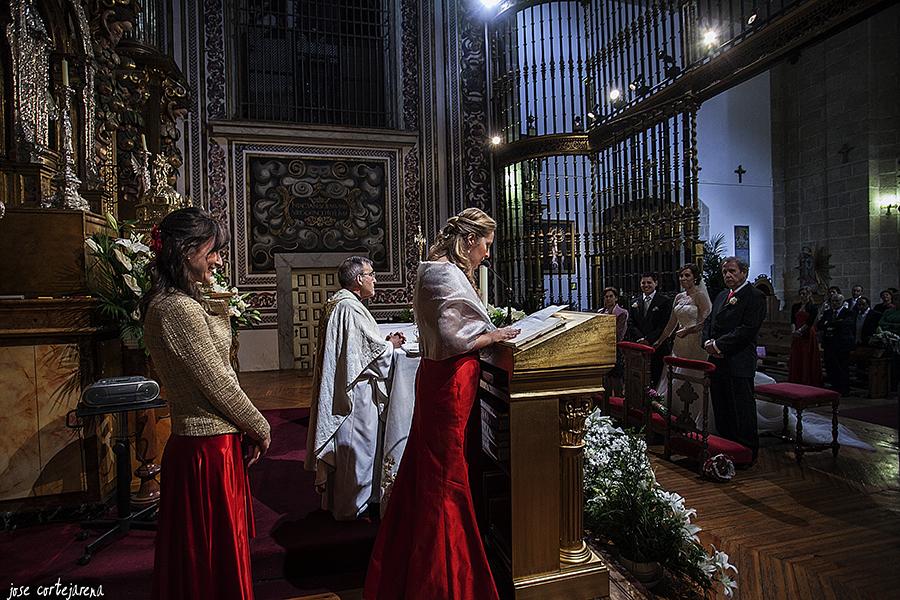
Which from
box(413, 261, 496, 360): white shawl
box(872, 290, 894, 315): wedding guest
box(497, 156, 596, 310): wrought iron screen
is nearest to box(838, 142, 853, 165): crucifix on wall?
box(872, 290, 894, 315): wedding guest

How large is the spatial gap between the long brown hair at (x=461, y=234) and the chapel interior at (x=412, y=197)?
72 centimetres

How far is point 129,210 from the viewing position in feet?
19.8

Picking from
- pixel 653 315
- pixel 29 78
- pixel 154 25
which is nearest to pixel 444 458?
pixel 29 78

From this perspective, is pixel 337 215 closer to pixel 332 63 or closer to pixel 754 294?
pixel 332 63

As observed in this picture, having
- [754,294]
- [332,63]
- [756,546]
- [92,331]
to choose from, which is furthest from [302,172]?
[756,546]

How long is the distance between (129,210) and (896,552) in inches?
285

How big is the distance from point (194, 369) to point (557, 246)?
766 cm

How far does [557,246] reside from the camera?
29.0 ft

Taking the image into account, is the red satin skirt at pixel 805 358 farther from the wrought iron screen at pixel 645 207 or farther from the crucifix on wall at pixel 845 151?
the crucifix on wall at pixel 845 151

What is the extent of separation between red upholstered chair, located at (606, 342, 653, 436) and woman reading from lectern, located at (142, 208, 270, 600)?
148 inches

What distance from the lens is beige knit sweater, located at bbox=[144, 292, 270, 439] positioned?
1728 mm

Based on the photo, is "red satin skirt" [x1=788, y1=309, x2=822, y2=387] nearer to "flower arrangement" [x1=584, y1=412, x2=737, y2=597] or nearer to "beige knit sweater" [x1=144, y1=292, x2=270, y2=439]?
"flower arrangement" [x1=584, y1=412, x2=737, y2=597]

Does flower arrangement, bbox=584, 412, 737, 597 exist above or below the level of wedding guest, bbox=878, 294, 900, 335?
below

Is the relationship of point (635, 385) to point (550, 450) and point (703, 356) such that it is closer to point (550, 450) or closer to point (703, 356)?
point (703, 356)
